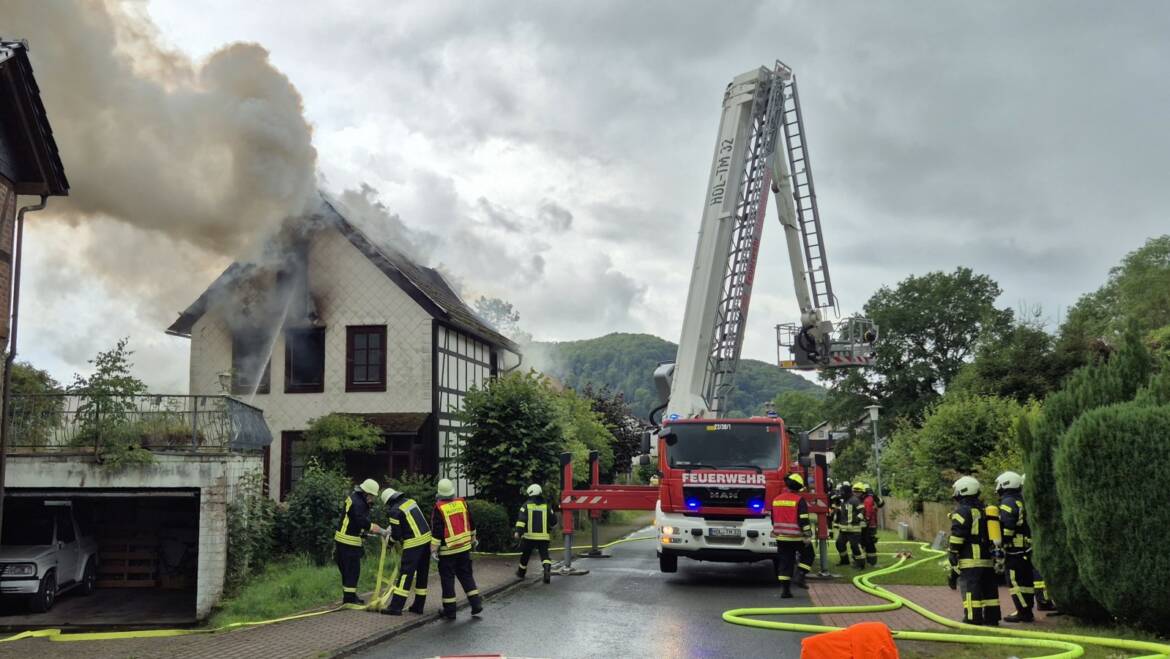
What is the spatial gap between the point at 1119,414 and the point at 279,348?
19.1 meters

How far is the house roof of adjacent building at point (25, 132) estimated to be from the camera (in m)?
12.3

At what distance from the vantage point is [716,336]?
16.4 metres

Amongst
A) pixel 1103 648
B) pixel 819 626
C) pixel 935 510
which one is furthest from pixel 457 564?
pixel 935 510

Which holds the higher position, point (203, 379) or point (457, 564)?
point (203, 379)

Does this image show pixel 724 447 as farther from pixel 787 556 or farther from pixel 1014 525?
pixel 1014 525

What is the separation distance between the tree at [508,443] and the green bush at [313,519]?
5936mm

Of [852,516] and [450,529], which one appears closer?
[450,529]

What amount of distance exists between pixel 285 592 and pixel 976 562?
8.83m

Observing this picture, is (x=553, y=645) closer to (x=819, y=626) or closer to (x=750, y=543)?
(x=819, y=626)

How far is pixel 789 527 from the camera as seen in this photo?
12.7 metres

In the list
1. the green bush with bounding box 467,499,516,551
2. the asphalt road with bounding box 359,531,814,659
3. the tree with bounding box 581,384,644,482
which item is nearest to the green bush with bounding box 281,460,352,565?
the asphalt road with bounding box 359,531,814,659

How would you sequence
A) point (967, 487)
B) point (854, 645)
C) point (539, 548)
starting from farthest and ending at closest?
point (539, 548)
point (967, 487)
point (854, 645)

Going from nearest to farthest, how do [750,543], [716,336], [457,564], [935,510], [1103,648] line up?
[1103,648], [457,564], [750,543], [716,336], [935,510]

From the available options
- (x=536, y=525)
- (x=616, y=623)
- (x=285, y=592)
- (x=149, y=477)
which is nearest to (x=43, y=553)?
(x=149, y=477)
